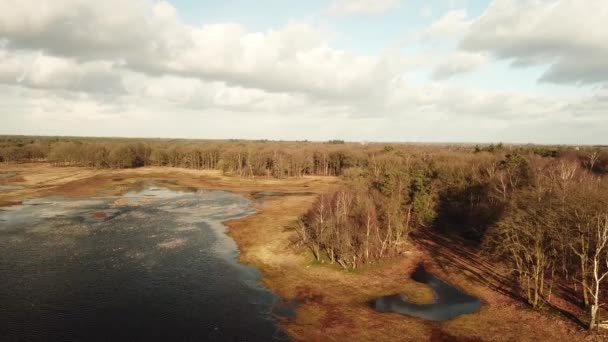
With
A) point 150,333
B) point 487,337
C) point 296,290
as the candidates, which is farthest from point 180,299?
point 487,337

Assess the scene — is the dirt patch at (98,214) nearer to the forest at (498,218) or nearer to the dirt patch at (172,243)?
the dirt patch at (172,243)

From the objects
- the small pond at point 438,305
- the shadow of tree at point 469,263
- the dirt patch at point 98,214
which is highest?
the dirt patch at point 98,214

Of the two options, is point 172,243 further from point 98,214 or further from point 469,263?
point 469,263

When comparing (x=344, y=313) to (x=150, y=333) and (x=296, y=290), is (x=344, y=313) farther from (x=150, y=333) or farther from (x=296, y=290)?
(x=150, y=333)

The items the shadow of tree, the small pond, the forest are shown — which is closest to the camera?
the forest

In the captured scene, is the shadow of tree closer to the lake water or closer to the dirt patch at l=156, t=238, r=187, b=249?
the lake water

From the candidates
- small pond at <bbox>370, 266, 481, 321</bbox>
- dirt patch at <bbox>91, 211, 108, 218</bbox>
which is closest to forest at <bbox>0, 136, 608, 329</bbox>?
small pond at <bbox>370, 266, 481, 321</bbox>

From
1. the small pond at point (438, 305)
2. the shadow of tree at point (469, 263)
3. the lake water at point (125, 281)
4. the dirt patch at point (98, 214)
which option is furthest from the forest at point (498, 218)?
the dirt patch at point (98, 214)
